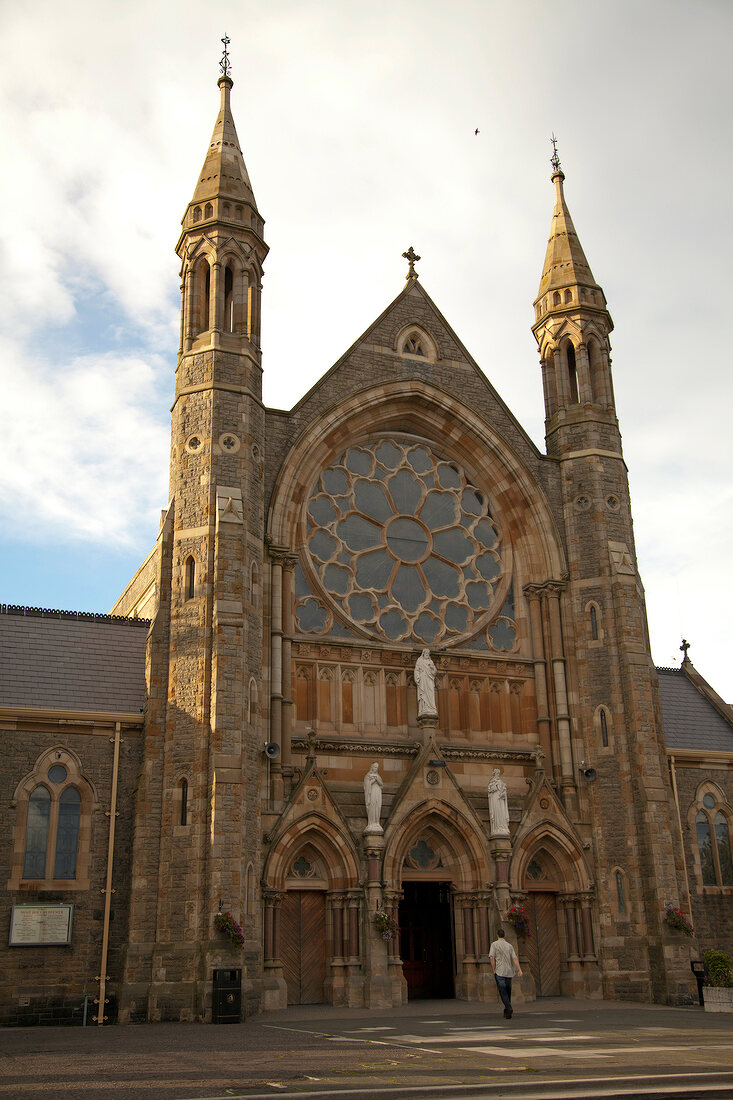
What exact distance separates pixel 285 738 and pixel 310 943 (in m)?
4.36

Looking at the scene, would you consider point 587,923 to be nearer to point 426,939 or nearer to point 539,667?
point 426,939

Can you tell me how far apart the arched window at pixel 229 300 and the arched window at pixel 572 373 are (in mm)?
9910

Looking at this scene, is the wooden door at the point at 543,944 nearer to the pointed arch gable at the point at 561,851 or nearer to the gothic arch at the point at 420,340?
the pointed arch gable at the point at 561,851

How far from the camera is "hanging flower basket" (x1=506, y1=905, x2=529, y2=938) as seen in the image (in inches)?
929

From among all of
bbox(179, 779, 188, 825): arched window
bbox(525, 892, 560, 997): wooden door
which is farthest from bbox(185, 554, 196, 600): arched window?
bbox(525, 892, 560, 997): wooden door

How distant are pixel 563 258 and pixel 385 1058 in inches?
970

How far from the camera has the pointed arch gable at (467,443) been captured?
27.7 meters

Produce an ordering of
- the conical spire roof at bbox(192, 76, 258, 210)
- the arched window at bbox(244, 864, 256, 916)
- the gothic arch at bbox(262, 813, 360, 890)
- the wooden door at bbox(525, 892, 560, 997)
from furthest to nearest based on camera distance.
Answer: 1. the conical spire roof at bbox(192, 76, 258, 210)
2. the wooden door at bbox(525, 892, 560, 997)
3. the gothic arch at bbox(262, 813, 360, 890)
4. the arched window at bbox(244, 864, 256, 916)

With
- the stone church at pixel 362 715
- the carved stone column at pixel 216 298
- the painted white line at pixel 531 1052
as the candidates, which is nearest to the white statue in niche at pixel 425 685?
Answer: the stone church at pixel 362 715

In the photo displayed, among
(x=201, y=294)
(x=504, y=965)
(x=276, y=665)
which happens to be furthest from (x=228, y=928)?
(x=201, y=294)

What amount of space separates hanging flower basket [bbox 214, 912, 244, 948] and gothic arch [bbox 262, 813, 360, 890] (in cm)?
243

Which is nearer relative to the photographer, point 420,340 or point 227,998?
point 227,998

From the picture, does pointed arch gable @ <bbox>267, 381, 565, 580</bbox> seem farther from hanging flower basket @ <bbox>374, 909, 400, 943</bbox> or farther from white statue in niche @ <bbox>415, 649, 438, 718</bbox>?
hanging flower basket @ <bbox>374, 909, 400, 943</bbox>

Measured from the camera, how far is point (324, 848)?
23.3 meters
